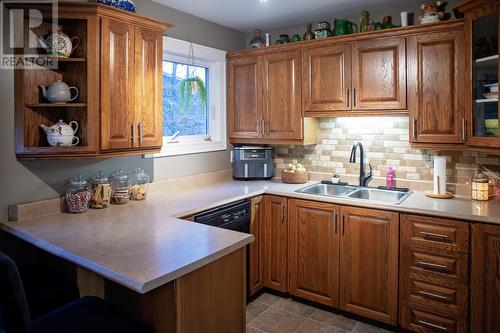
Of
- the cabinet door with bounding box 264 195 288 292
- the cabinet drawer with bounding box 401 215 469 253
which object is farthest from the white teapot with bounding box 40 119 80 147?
the cabinet drawer with bounding box 401 215 469 253

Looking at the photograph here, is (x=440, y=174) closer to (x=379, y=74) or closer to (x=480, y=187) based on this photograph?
(x=480, y=187)

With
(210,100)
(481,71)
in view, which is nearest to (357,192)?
(481,71)

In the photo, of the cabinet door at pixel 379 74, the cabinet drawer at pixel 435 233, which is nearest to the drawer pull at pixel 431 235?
the cabinet drawer at pixel 435 233

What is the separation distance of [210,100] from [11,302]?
268 centimetres

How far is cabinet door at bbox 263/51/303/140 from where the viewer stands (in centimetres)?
324

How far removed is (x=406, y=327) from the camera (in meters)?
2.54

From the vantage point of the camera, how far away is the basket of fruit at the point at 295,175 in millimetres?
3385

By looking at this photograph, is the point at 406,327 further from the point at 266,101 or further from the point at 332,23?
the point at 332,23

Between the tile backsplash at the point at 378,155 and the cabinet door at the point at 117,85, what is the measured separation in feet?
5.73

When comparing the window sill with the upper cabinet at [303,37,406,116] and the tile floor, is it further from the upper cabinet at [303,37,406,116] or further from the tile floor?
the tile floor

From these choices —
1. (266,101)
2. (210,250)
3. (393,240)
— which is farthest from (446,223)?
(266,101)

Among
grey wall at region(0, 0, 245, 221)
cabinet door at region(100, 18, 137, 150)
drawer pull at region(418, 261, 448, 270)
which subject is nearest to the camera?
grey wall at region(0, 0, 245, 221)

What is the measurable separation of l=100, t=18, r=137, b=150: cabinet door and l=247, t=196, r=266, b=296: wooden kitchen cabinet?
1.11 m

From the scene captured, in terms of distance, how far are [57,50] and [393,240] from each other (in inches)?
94.0
